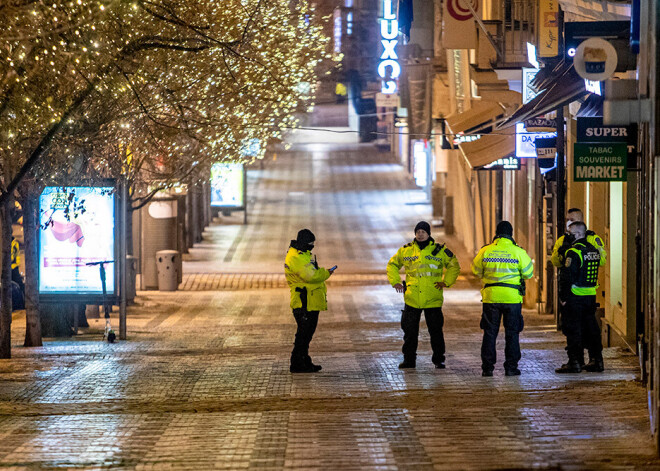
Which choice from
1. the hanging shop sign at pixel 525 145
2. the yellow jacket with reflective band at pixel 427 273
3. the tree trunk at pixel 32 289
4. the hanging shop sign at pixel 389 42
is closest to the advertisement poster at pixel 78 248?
the tree trunk at pixel 32 289

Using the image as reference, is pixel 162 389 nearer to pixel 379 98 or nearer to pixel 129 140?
pixel 129 140

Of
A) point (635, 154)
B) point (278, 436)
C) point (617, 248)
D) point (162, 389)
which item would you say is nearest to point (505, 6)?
point (617, 248)

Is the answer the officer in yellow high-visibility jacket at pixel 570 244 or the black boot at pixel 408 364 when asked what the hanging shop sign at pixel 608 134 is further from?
the black boot at pixel 408 364

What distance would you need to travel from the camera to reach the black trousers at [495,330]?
12.0 metres

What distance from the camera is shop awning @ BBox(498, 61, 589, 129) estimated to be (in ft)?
46.8

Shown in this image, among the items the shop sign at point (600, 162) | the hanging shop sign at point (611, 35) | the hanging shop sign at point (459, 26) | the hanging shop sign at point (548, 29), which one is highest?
the hanging shop sign at point (459, 26)

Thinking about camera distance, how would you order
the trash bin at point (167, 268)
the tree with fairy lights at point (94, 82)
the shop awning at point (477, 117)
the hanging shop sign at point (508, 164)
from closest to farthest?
the tree with fairy lights at point (94, 82) → the hanging shop sign at point (508, 164) → the shop awning at point (477, 117) → the trash bin at point (167, 268)

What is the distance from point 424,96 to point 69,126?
22.6 m

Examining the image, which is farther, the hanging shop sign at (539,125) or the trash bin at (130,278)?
the trash bin at (130,278)

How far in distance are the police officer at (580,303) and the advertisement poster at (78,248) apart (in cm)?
Answer: 753

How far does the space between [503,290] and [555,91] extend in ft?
14.4

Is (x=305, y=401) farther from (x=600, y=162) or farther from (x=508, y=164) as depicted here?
(x=508, y=164)

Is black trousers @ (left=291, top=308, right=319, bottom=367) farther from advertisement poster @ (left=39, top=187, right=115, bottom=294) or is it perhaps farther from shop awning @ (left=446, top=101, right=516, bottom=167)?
shop awning @ (left=446, top=101, right=516, bottom=167)

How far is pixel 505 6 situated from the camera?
70.5 ft
